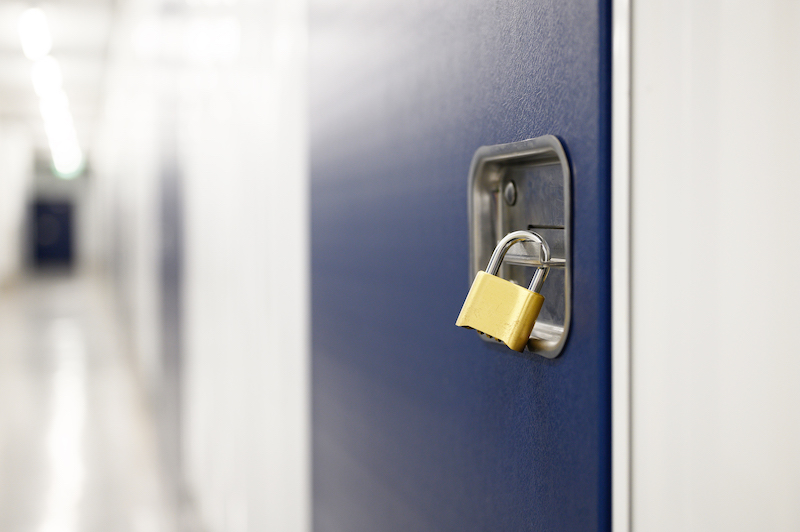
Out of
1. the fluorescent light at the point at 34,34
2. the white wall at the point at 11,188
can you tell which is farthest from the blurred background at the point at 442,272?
the white wall at the point at 11,188

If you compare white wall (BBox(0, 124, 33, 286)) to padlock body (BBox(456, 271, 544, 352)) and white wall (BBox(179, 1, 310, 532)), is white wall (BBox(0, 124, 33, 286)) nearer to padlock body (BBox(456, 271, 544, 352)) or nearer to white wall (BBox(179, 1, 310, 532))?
white wall (BBox(179, 1, 310, 532))

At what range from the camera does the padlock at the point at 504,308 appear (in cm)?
58

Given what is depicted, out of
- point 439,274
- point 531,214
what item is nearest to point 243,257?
point 439,274

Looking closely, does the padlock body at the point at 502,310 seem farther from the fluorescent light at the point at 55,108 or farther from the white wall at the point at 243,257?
the fluorescent light at the point at 55,108

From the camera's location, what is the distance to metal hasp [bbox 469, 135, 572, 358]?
0.63m

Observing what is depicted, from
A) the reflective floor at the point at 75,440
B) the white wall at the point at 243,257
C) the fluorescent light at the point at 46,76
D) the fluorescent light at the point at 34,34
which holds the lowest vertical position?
the reflective floor at the point at 75,440

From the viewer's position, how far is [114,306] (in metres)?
10.5

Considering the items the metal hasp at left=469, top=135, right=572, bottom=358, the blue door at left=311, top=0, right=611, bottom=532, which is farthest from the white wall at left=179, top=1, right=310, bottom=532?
the metal hasp at left=469, top=135, right=572, bottom=358

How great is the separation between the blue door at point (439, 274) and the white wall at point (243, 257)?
0.18m

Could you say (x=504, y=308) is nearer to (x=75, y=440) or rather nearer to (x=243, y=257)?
(x=243, y=257)

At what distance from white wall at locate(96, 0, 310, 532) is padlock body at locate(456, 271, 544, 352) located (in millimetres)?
907

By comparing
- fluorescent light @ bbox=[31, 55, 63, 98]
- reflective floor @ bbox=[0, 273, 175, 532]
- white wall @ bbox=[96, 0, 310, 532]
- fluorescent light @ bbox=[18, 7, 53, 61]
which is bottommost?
reflective floor @ bbox=[0, 273, 175, 532]
